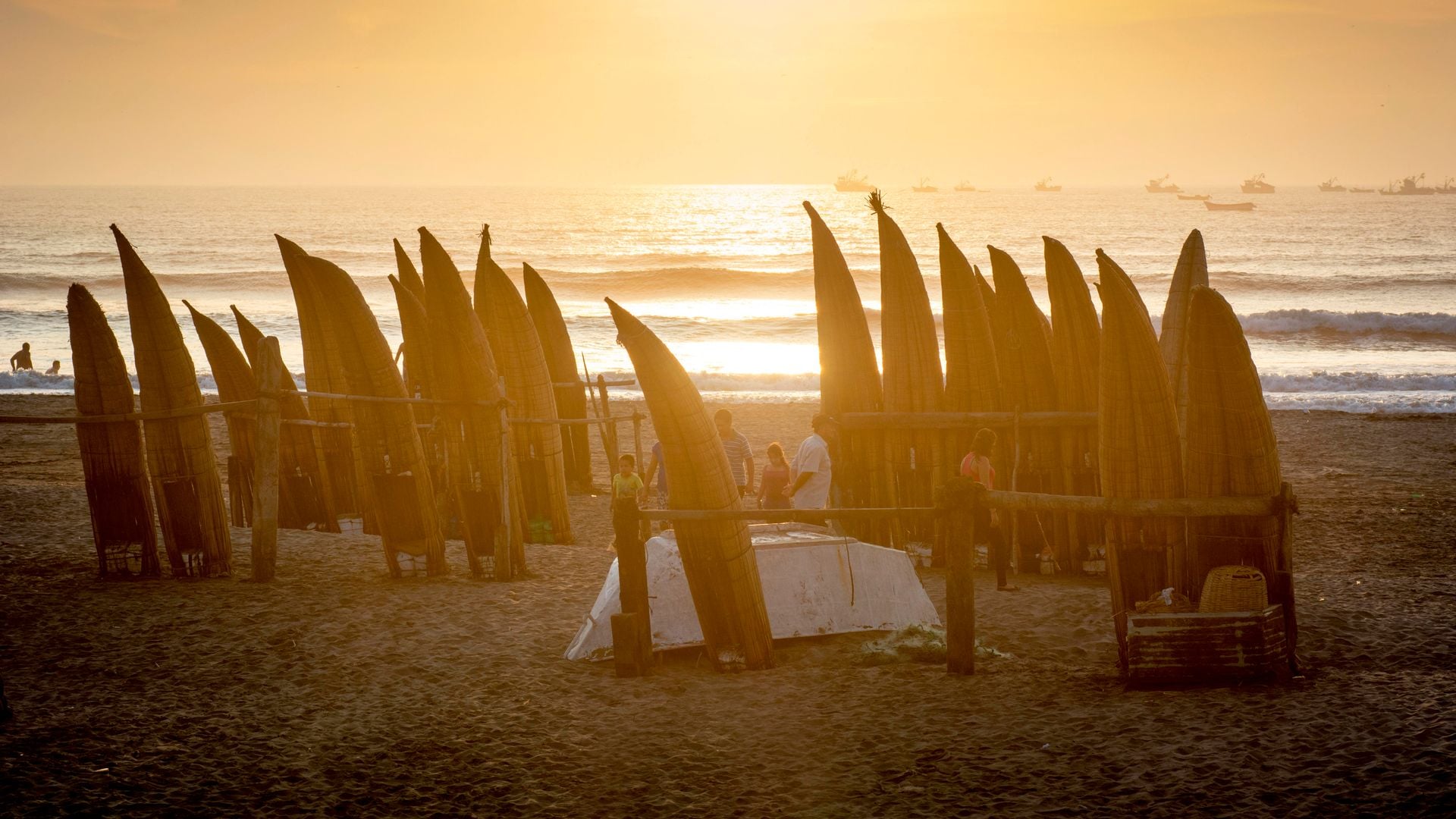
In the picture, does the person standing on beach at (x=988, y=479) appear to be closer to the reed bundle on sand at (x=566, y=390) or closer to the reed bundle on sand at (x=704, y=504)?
the reed bundle on sand at (x=704, y=504)

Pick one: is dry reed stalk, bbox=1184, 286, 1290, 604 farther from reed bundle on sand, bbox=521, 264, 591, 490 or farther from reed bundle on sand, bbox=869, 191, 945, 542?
reed bundle on sand, bbox=521, 264, 591, 490

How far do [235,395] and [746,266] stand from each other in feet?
175

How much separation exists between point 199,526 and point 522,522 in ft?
9.89

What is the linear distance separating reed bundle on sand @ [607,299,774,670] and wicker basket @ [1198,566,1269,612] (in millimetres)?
2924

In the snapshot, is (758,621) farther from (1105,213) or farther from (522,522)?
(1105,213)

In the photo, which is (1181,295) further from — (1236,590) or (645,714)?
(645,714)

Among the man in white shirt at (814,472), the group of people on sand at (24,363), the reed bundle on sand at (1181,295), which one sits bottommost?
the man in white shirt at (814,472)

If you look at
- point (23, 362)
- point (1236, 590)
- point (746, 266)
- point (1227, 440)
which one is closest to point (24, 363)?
point (23, 362)

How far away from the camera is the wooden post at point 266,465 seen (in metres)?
10.7

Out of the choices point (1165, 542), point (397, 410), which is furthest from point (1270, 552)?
point (397, 410)

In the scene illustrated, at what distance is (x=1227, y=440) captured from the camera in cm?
769

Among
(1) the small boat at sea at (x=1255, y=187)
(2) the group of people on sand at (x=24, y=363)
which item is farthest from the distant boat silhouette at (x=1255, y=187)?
(2) the group of people on sand at (x=24, y=363)

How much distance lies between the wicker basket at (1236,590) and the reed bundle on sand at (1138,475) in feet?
1.35

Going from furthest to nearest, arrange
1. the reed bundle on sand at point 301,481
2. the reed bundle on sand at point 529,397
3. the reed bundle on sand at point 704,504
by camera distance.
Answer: the reed bundle on sand at point 301,481 → the reed bundle on sand at point 529,397 → the reed bundle on sand at point 704,504
